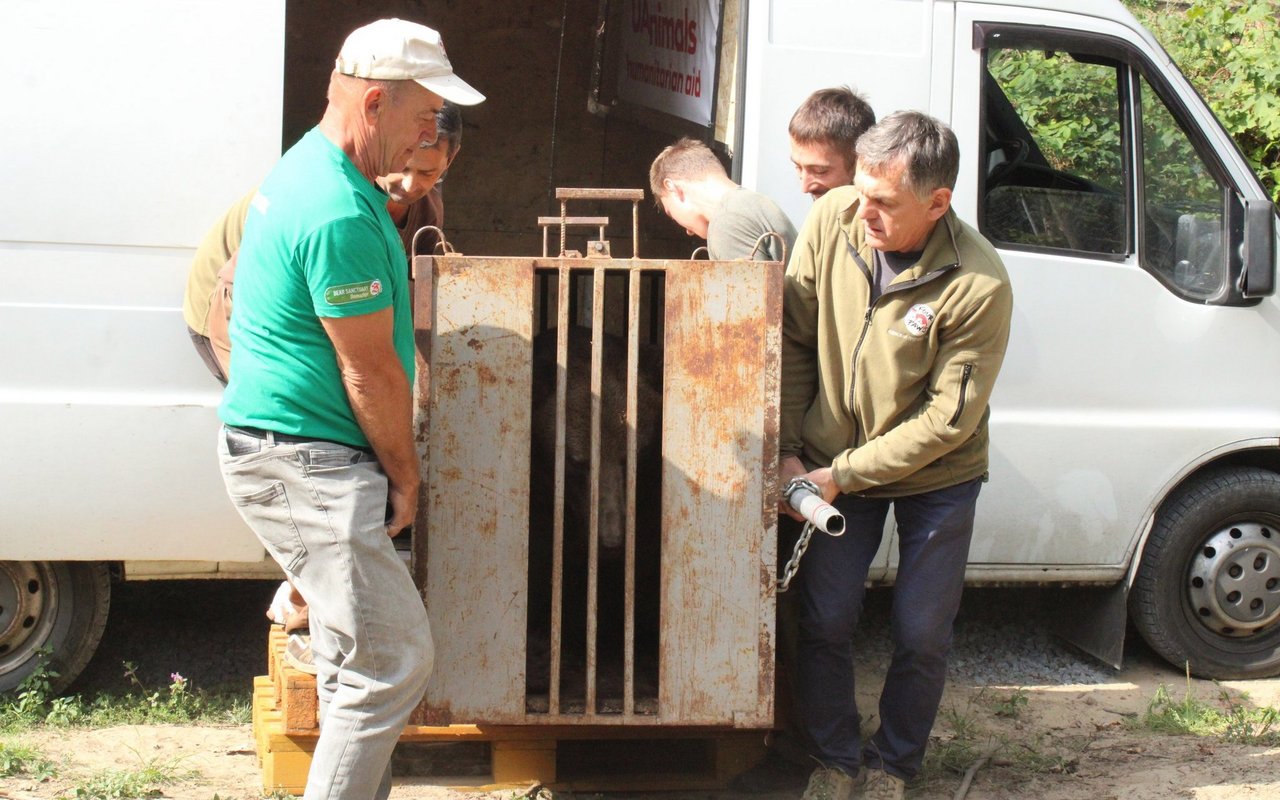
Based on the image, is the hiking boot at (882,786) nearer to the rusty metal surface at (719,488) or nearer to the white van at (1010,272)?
the rusty metal surface at (719,488)

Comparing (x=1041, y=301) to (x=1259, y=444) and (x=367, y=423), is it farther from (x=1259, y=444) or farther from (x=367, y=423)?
→ (x=367, y=423)

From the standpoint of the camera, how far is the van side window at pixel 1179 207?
4.58 metres

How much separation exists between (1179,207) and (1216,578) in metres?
1.45

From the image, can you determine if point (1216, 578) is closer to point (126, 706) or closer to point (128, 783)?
point (128, 783)

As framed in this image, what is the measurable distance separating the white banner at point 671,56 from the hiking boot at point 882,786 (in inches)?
101

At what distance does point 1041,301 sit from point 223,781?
3133 millimetres

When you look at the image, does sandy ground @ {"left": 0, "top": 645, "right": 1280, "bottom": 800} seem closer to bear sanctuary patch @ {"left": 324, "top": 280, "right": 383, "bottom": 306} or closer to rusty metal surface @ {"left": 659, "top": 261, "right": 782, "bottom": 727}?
rusty metal surface @ {"left": 659, "top": 261, "right": 782, "bottom": 727}

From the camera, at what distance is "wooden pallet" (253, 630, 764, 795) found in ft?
11.5

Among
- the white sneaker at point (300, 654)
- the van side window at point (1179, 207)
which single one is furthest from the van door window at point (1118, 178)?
the white sneaker at point (300, 654)

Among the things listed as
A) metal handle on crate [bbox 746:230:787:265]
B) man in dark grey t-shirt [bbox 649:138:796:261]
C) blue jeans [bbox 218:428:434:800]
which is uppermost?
man in dark grey t-shirt [bbox 649:138:796:261]

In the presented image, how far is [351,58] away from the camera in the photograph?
2.67 metres

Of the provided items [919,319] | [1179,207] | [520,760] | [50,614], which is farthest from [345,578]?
[1179,207]

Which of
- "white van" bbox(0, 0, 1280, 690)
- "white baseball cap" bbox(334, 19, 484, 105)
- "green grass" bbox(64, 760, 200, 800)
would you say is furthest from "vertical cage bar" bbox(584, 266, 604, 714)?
"green grass" bbox(64, 760, 200, 800)

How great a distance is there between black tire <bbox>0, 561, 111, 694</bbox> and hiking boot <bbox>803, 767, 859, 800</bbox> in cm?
240
